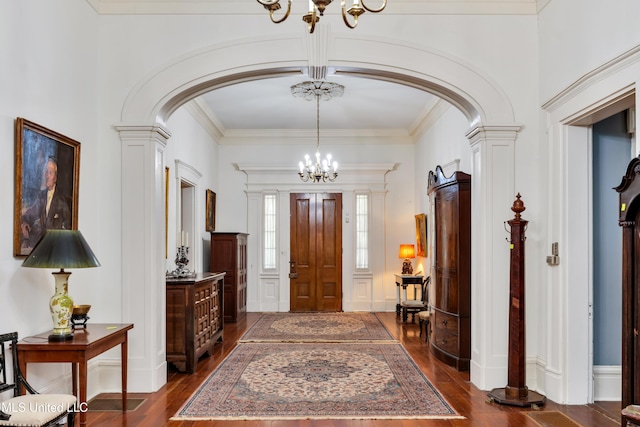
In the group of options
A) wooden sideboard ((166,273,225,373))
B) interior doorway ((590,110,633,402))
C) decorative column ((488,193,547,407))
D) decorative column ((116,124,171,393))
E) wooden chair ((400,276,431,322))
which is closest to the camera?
decorative column ((488,193,547,407))

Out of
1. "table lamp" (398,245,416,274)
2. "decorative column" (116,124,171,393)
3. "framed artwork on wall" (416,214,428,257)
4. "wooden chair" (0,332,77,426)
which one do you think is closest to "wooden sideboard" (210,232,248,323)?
"table lamp" (398,245,416,274)

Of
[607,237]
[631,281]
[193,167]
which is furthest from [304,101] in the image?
[631,281]

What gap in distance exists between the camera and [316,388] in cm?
529

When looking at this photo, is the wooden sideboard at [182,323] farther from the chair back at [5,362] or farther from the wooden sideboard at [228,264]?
the wooden sideboard at [228,264]

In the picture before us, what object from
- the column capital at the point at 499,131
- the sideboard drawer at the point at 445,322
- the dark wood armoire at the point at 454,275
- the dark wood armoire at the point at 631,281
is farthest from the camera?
the sideboard drawer at the point at 445,322

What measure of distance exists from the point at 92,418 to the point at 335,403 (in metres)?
2.04

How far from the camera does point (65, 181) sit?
4559 mm

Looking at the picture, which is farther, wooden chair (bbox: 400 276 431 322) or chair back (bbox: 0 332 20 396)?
wooden chair (bbox: 400 276 431 322)

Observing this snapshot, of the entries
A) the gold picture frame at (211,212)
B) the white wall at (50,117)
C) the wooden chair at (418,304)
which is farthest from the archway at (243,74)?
the gold picture frame at (211,212)

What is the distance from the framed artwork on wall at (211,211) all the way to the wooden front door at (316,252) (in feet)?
5.34

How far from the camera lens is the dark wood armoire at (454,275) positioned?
6180mm

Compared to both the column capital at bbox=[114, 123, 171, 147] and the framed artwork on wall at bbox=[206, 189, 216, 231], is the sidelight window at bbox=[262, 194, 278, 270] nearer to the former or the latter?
the framed artwork on wall at bbox=[206, 189, 216, 231]

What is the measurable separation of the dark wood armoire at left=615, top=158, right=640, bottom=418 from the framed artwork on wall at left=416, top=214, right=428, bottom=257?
597 centimetres

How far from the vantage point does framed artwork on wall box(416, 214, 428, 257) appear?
974cm
